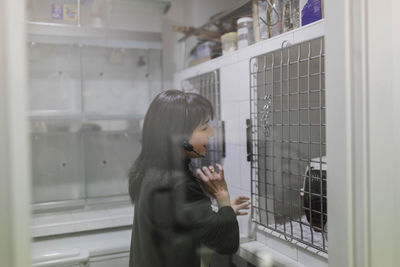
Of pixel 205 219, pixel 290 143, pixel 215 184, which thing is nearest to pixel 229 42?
pixel 290 143

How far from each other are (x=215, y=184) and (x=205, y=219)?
115 millimetres

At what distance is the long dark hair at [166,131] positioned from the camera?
855 mm

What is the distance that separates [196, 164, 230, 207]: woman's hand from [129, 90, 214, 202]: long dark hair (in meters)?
0.10

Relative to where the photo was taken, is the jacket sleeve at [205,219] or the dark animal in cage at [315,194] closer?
the jacket sleeve at [205,219]

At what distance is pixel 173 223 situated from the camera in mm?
876

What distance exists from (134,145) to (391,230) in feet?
2.60

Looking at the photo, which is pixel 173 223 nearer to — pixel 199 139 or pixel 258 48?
pixel 199 139

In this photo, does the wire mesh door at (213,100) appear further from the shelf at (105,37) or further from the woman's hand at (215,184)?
the shelf at (105,37)

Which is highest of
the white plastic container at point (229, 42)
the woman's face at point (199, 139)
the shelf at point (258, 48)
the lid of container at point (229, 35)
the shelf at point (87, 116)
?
the lid of container at point (229, 35)

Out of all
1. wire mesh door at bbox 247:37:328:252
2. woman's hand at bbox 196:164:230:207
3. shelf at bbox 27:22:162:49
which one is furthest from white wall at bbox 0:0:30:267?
wire mesh door at bbox 247:37:328:252

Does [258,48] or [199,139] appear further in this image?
[258,48]

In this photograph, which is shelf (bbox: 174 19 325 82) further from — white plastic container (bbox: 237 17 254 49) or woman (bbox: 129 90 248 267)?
woman (bbox: 129 90 248 267)

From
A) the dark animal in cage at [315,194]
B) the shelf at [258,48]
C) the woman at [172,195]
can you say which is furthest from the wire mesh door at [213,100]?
the dark animal in cage at [315,194]

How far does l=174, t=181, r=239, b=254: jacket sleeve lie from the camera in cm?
89
